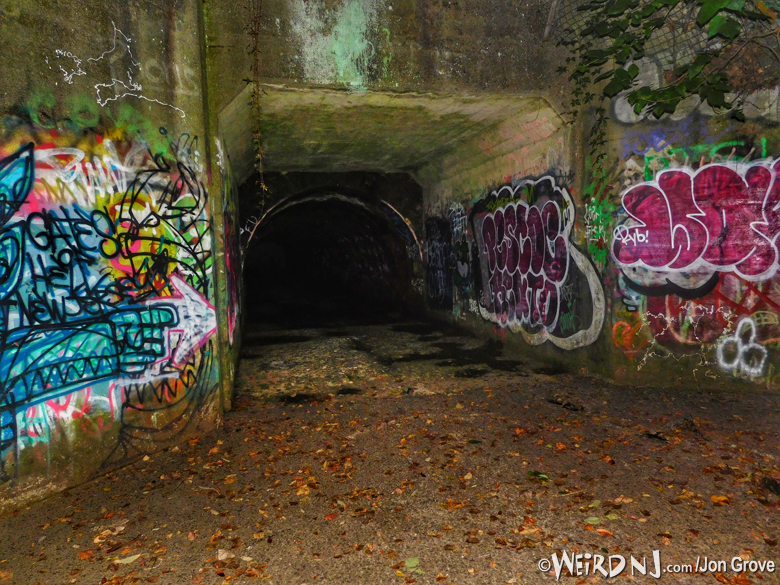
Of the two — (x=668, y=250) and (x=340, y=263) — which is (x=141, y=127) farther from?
(x=340, y=263)

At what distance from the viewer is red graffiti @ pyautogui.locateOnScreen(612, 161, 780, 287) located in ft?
20.1

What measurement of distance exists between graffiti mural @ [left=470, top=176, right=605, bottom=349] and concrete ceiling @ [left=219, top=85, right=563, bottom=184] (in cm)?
110

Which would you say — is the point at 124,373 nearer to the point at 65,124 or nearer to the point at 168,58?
the point at 65,124

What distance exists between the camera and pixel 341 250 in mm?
19016

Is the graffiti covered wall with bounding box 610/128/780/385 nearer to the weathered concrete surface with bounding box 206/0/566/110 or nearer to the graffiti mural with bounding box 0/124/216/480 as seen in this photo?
the weathered concrete surface with bounding box 206/0/566/110

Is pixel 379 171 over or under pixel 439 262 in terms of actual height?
over

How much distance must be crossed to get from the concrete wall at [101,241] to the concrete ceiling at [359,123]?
3.70 feet

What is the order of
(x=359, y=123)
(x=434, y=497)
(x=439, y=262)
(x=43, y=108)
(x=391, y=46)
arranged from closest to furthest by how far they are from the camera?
1. (x=434, y=497)
2. (x=43, y=108)
3. (x=391, y=46)
4. (x=359, y=123)
5. (x=439, y=262)

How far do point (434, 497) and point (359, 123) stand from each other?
5.79 metres

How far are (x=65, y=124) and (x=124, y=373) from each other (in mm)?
2161

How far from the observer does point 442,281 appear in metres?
11.8

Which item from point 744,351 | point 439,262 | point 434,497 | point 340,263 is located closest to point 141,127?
point 434,497

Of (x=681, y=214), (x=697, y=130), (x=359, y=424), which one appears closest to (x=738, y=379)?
(x=681, y=214)

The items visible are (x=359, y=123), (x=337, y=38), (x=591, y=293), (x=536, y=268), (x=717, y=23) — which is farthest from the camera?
(x=536, y=268)
